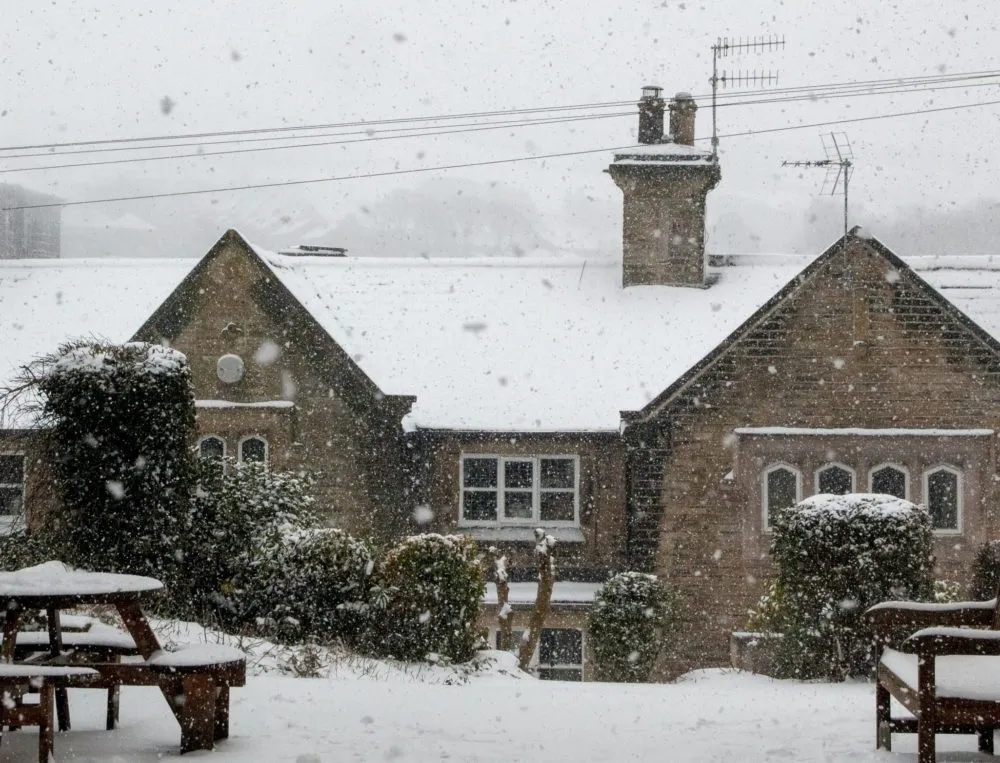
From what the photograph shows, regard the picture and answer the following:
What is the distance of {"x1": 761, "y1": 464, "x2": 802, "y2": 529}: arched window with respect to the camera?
Answer: 18.9 m

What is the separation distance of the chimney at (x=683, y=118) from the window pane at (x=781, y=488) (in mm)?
7818

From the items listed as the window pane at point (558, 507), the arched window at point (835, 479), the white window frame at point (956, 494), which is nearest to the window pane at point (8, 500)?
the window pane at point (558, 507)

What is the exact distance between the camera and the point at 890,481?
1895 centimetres

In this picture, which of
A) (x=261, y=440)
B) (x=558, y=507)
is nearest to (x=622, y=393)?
(x=558, y=507)

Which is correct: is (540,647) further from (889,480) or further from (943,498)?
(943,498)

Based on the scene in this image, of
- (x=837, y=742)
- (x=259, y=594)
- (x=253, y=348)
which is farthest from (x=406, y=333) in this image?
(x=837, y=742)

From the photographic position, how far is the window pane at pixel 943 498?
61.7 ft

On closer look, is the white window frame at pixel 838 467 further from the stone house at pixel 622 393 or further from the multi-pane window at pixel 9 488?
the multi-pane window at pixel 9 488

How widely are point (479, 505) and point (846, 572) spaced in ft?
29.4

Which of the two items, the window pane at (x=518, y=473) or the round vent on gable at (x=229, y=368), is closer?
the round vent on gable at (x=229, y=368)

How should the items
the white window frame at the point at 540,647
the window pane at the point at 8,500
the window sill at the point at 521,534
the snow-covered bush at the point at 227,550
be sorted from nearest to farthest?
the snow-covered bush at the point at 227,550
the white window frame at the point at 540,647
the window sill at the point at 521,534
the window pane at the point at 8,500

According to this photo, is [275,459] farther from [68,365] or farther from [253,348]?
[68,365]

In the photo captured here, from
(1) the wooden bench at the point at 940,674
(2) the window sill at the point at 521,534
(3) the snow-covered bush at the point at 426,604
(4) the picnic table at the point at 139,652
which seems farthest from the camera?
(2) the window sill at the point at 521,534

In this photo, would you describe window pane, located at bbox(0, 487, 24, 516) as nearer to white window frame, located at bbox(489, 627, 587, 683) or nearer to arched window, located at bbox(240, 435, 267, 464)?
arched window, located at bbox(240, 435, 267, 464)
